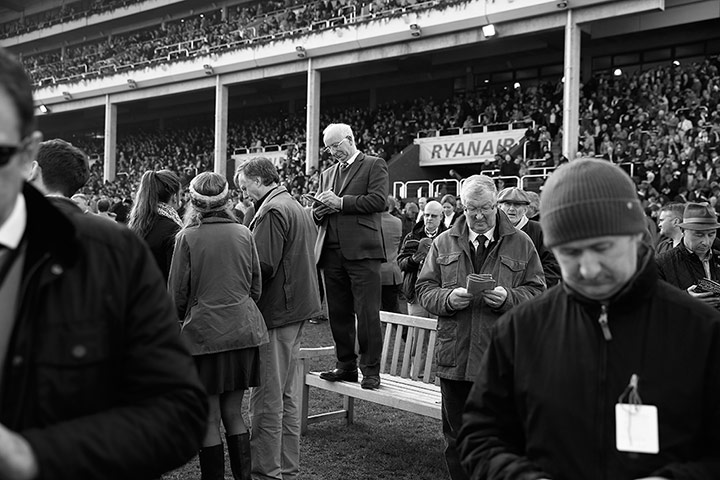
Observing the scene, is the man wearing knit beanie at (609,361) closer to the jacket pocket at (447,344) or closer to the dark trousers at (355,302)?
the jacket pocket at (447,344)

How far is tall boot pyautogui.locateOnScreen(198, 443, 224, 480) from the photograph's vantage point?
4.12 meters

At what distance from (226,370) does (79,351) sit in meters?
2.77

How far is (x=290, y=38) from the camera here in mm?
25344

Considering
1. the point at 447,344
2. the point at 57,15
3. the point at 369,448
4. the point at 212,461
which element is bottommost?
the point at 369,448

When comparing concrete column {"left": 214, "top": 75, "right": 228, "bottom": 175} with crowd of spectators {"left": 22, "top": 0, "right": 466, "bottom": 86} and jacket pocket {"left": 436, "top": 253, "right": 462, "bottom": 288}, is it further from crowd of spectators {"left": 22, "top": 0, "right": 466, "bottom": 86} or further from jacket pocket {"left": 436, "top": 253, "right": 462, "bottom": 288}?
jacket pocket {"left": 436, "top": 253, "right": 462, "bottom": 288}

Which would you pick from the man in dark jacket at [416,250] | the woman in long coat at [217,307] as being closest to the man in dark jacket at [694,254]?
the man in dark jacket at [416,250]

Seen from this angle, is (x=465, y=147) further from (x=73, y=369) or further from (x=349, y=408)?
(x=73, y=369)

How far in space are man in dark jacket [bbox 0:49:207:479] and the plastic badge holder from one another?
2.45 m

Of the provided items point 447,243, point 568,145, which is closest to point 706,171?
point 568,145

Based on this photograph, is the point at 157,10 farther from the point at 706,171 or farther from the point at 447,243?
the point at 447,243

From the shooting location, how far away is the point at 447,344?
13.3ft

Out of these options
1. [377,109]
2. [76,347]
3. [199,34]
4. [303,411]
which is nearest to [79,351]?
[76,347]

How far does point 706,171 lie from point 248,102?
24760 millimetres

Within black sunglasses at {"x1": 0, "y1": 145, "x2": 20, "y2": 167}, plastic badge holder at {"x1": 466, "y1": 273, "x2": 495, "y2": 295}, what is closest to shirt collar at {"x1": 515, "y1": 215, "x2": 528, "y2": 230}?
plastic badge holder at {"x1": 466, "y1": 273, "x2": 495, "y2": 295}
